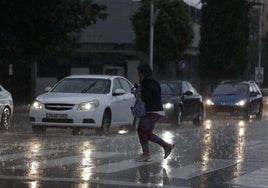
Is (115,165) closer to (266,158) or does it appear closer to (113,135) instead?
(266,158)

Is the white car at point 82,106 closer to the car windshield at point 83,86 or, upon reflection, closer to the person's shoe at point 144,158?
the car windshield at point 83,86

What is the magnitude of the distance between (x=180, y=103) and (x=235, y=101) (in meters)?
7.34

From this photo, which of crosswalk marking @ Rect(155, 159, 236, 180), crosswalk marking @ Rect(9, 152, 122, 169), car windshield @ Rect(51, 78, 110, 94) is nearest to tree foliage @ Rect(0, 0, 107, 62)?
car windshield @ Rect(51, 78, 110, 94)

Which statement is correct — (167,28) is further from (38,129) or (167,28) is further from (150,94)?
(150,94)

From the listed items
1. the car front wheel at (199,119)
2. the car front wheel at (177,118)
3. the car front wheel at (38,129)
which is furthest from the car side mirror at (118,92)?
the car front wheel at (199,119)

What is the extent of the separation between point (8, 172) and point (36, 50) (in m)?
15.3

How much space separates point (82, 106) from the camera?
60.2 ft

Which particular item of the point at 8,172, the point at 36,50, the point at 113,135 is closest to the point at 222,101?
the point at 36,50

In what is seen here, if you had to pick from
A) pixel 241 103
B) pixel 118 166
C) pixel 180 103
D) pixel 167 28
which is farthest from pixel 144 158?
pixel 167 28

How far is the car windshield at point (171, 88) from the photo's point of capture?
2556cm

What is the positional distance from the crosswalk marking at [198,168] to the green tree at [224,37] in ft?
116

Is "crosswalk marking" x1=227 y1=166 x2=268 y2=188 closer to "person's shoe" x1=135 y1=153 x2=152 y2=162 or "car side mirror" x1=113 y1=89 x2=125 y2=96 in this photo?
"person's shoe" x1=135 y1=153 x2=152 y2=162

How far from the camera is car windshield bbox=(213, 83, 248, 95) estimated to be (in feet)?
106

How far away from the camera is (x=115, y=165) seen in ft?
40.3
